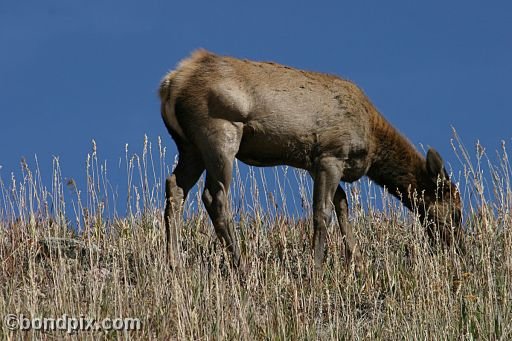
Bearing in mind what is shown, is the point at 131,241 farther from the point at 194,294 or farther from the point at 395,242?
the point at 395,242

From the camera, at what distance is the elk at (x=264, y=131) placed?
11523 millimetres

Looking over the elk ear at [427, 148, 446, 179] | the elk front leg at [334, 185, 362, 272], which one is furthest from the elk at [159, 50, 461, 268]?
the elk ear at [427, 148, 446, 179]

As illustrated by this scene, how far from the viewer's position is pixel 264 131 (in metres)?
11.8

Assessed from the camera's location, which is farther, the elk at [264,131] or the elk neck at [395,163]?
the elk neck at [395,163]

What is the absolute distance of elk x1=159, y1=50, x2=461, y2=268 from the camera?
1152 centimetres

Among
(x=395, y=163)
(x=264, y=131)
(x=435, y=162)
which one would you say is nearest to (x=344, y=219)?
(x=395, y=163)

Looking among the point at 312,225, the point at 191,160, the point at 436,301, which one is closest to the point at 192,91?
the point at 191,160

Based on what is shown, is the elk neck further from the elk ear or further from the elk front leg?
the elk front leg

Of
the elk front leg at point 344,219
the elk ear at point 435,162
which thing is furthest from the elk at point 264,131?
the elk ear at point 435,162

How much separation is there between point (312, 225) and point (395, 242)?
38.7 inches

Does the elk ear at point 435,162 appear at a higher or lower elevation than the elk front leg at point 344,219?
higher

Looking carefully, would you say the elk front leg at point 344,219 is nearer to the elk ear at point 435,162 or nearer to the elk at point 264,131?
the elk at point 264,131

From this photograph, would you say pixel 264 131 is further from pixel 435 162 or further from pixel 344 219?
pixel 435 162

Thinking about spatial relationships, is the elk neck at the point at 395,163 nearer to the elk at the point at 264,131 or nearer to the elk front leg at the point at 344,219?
the elk at the point at 264,131
